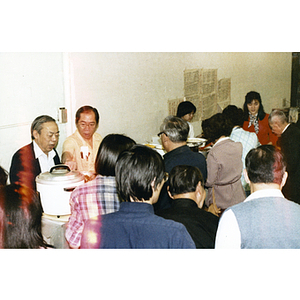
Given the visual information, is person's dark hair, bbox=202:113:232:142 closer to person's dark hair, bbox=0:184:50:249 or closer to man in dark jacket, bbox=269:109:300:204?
man in dark jacket, bbox=269:109:300:204

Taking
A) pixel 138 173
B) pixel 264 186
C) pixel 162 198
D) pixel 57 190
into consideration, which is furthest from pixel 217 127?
pixel 138 173

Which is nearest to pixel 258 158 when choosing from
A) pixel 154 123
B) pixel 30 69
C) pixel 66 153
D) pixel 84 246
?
pixel 84 246

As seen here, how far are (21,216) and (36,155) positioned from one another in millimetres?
1105

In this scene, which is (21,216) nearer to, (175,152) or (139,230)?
(139,230)

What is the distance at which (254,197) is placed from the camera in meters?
1.54

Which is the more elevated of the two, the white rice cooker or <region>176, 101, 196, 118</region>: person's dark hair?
<region>176, 101, 196, 118</region>: person's dark hair

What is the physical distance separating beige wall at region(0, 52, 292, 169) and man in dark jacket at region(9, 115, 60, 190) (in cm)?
21

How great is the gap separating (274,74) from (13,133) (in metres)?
4.76

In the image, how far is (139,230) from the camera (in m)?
1.36

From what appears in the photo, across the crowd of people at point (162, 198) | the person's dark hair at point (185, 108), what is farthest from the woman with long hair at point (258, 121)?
the crowd of people at point (162, 198)

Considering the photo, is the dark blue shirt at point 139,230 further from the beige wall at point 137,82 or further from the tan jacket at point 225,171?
the beige wall at point 137,82

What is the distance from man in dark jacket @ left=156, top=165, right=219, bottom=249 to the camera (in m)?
1.69

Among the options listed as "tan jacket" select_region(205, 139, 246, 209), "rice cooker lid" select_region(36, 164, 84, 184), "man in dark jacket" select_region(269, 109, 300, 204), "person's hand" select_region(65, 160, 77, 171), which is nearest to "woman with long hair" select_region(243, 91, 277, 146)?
"man in dark jacket" select_region(269, 109, 300, 204)

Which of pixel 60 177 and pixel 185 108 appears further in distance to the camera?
pixel 185 108
